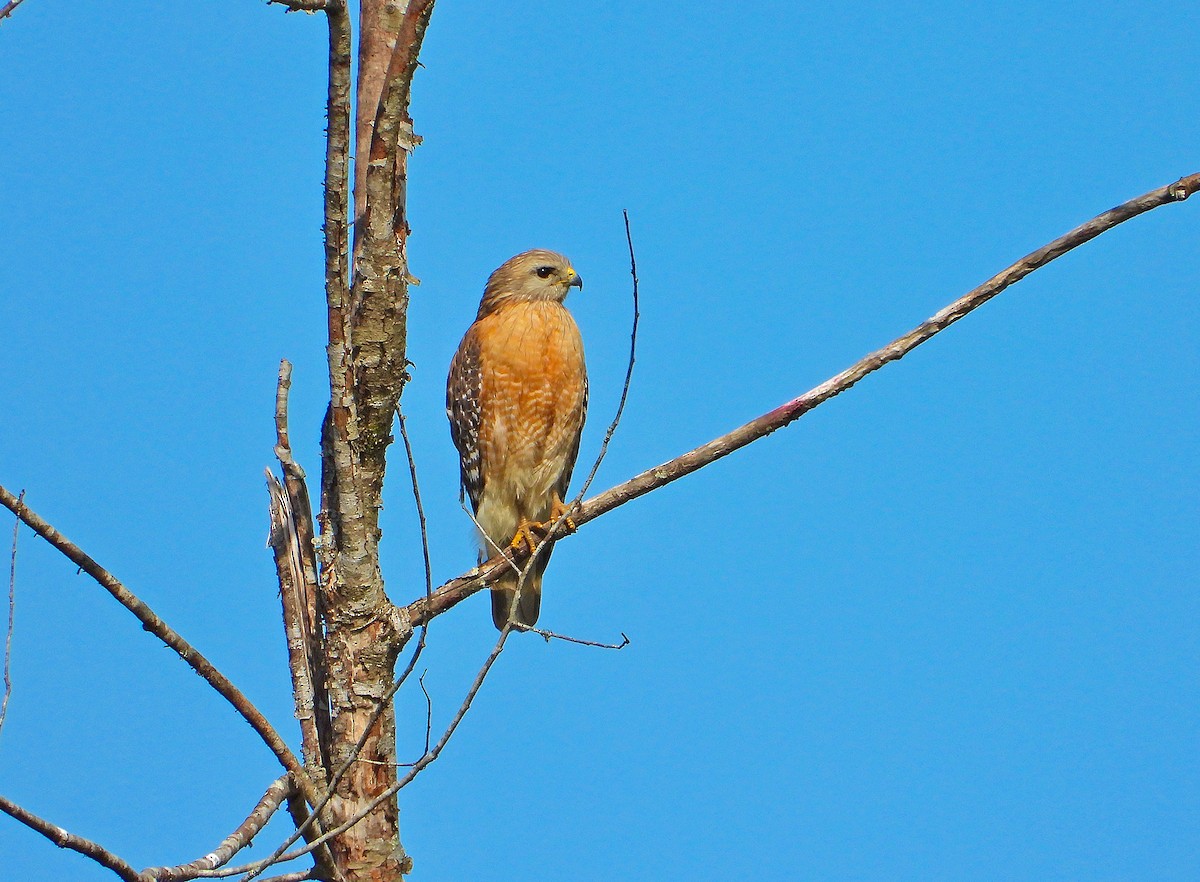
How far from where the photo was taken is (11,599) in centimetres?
299

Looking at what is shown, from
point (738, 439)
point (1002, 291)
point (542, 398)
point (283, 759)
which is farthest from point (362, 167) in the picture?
point (542, 398)

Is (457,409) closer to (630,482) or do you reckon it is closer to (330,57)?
(630,482)

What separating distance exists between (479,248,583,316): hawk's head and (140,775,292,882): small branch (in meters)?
3.68

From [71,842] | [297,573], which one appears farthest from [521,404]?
[71,842]

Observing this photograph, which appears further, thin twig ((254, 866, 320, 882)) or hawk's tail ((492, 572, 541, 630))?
hawk's tail ((492, 572, 541, 630))

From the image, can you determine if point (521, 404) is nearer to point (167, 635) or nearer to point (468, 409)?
point (468, 409)

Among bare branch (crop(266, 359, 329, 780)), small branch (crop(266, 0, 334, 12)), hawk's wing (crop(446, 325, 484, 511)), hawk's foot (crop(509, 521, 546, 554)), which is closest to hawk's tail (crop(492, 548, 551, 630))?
hawk's foot (crop(509, 521, 546, 554))

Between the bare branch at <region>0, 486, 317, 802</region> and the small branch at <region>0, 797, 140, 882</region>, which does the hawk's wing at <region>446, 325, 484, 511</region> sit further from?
the small branch at <region>0, 797, 140, 882</region>

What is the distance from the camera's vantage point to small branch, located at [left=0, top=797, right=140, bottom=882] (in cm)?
249

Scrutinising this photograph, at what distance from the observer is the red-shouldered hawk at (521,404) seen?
641 centimetres

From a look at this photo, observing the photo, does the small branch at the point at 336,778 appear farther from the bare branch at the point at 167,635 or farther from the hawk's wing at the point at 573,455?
the hawk's wing at the point at 573,455

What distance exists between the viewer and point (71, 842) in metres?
2.56

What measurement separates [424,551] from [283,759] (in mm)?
730

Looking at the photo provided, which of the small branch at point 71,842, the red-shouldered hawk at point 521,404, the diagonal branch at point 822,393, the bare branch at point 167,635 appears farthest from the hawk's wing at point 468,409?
the small branch at point 71,842
